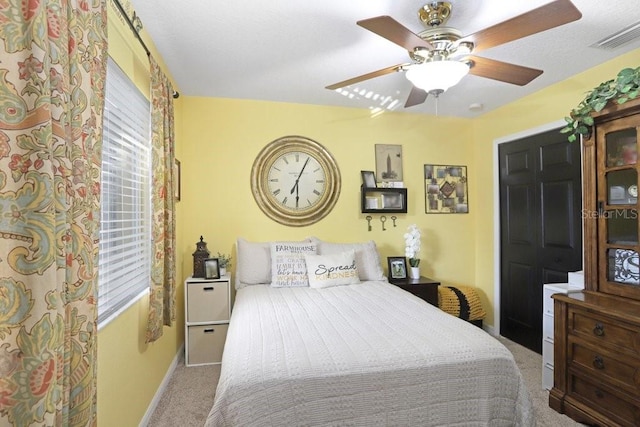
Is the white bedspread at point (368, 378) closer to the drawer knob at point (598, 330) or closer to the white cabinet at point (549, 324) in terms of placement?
the drawer knob at point (598, 330)

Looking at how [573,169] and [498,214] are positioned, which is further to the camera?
[498,214]

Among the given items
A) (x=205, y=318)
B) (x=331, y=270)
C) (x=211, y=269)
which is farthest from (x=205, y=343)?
(x=331, y=270)

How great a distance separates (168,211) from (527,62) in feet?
9.40

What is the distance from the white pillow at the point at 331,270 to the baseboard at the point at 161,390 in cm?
132

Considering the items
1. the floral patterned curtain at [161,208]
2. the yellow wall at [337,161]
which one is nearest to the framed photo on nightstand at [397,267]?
the yellow wall at [337,161]

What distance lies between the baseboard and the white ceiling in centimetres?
241

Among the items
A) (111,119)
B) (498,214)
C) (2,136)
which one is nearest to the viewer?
(2,136)

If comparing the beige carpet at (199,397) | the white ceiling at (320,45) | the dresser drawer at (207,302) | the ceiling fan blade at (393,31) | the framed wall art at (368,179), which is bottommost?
the beige carpet at (199,397)

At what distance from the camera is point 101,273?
1.59 m

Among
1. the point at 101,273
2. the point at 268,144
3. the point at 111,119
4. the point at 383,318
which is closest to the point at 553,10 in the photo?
the point at 383,318

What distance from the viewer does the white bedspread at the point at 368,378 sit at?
4.35 feet

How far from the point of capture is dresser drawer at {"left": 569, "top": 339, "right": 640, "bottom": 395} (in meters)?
1.84

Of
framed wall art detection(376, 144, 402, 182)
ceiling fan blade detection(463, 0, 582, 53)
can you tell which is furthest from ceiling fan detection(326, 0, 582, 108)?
framed wall art detection(376, 144, 402, 182)

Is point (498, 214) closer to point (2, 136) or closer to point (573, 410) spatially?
point (573, 410)
